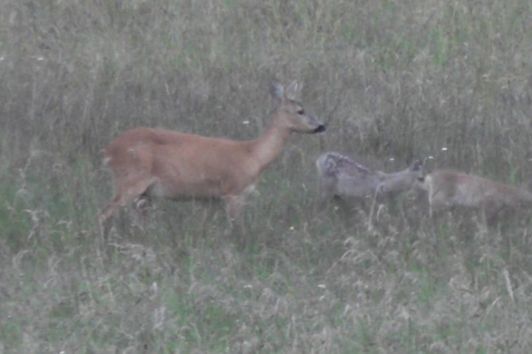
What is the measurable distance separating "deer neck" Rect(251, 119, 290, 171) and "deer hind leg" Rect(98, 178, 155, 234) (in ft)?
2.73

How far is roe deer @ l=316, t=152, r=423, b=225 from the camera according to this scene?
10.8 metres

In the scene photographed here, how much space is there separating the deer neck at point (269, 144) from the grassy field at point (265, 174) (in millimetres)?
189

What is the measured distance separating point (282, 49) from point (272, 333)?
7.09 metres

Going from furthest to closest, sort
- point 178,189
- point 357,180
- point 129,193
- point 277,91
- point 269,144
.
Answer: point 277,91
point 269,144
point 357,180
point 178,189
point 129,193

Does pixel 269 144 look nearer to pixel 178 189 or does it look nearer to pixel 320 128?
pixel 320 128

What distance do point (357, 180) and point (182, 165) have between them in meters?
1.20

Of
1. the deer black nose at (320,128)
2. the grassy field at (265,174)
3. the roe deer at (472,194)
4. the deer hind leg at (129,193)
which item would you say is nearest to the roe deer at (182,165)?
the deer hind leg at (129,193)

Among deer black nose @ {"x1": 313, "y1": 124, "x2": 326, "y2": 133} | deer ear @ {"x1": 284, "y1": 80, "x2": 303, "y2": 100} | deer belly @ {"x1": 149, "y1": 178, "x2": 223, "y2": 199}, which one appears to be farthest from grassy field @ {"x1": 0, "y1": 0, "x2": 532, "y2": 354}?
deer ear @ {"x1": 284, "y1": 80, "x2": 303, "y2": 100}

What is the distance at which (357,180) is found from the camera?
10977 millimetres

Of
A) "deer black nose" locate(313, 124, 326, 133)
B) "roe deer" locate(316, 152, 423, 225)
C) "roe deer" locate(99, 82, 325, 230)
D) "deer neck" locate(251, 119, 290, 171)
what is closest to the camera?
"roe deer" locate(99, 82, 325, 230)

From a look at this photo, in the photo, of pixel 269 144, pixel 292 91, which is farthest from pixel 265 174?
pixel 292 91

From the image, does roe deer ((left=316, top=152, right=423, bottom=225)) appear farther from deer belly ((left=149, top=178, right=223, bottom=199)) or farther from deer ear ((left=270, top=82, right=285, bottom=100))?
deer belly ((left=149, top=178, right=223, bottom=199))

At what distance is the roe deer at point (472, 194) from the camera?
10469mm

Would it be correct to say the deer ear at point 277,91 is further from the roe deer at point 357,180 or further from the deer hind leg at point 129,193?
the deer hind leg at point 129,193
